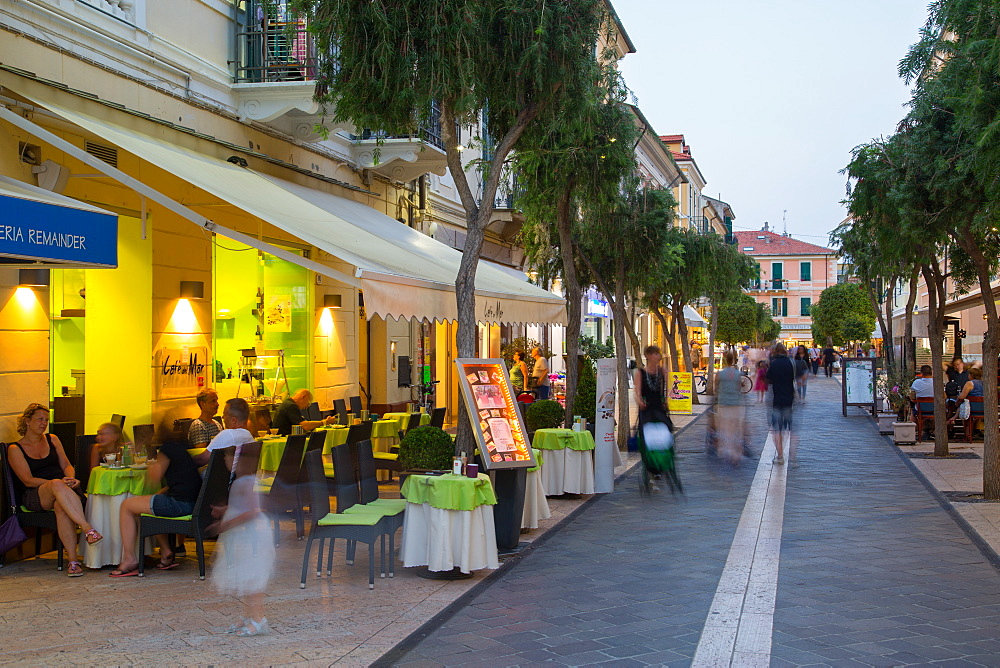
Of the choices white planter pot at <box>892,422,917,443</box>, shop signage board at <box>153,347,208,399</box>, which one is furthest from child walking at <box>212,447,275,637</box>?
white planter pot at <box>892,422,917,443</box>

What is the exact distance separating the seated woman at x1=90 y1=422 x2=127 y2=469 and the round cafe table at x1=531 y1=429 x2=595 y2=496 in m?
4.51

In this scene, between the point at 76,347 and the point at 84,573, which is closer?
the point at 84,573

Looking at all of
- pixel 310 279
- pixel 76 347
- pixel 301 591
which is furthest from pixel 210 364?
pixel 301 591

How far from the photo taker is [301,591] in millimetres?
6871

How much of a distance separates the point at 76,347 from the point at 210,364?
1.64 meters

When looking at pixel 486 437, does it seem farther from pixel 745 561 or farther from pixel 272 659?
pixel 272 659

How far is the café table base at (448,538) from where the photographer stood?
23.3 feet

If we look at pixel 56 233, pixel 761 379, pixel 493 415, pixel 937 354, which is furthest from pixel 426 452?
pixel 761 379

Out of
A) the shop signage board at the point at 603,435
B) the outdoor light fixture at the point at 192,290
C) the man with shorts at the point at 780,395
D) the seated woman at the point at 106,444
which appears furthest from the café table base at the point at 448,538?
the man with shorts at the point at 780,395

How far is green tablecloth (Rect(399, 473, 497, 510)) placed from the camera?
709 cm

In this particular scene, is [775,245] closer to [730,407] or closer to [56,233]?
[730,407]

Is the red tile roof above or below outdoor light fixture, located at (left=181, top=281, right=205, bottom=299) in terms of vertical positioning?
above

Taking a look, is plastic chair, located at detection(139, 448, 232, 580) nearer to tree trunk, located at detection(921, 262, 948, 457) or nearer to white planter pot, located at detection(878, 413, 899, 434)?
tree trunk, located at detection(921, 262, 948, 457)

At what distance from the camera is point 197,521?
7.24 meters
